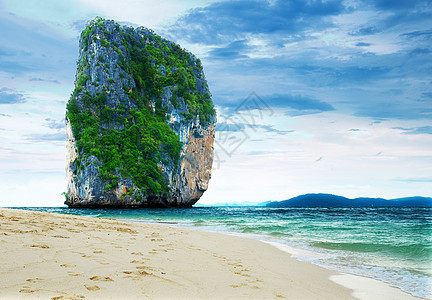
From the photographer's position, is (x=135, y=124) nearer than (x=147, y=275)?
No

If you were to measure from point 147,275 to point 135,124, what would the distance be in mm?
60867

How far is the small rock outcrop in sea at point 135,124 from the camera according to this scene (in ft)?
182

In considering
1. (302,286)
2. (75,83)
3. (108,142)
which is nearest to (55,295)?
(302,286)

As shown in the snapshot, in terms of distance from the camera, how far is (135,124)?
62625mm

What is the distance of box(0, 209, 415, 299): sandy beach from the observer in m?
3.36

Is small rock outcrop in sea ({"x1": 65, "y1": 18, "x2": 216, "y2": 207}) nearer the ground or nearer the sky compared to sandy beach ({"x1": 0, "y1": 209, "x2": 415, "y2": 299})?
nearer the sky

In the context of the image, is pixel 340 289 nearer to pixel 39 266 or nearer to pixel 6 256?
pixel 39 266

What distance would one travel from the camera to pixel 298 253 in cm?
872

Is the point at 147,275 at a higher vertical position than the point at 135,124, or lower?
lower

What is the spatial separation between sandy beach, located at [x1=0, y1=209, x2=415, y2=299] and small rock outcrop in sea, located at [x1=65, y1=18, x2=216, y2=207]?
50.8m

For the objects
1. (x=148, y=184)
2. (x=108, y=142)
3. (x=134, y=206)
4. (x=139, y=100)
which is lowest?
(x=134, y=206)

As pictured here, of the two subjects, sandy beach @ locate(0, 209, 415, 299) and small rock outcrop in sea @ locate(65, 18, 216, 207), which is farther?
small rock outcrop in sea @ locate(65, 18, 216, 207)

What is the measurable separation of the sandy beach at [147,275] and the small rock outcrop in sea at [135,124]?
50.8 metres

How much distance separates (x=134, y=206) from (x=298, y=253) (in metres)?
50.3
